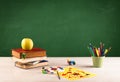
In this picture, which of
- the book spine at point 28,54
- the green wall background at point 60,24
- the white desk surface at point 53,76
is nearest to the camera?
the white desk surface at point 53,76

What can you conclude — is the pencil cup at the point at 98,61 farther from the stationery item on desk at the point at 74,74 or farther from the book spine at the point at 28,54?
the book spine at the point at 28,54

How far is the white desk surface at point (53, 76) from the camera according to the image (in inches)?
63.1

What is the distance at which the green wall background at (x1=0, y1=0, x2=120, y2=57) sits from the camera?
2.62 m

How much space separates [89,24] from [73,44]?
0.73 ft

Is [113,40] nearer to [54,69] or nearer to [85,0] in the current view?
[85,0]

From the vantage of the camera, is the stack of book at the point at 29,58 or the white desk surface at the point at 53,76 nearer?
the white desk surface at the point at 53,76

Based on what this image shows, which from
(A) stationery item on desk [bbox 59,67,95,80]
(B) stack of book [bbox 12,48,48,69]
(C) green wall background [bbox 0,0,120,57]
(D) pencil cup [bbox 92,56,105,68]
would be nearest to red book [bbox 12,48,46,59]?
(B) stack of book [bbox 12,48,48,69]

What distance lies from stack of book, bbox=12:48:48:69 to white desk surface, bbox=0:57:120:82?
36 millimetres

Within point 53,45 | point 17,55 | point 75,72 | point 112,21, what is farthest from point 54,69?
point 112,21

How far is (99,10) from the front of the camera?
8.64ft

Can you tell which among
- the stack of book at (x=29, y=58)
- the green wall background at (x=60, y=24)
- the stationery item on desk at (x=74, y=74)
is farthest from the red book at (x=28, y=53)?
the green wall background at (x=60, y=24)

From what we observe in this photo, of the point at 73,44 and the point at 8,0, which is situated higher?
the point at 8,0

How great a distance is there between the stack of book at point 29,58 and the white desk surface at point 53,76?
0.12 ft

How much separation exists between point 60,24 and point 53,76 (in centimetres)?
101
